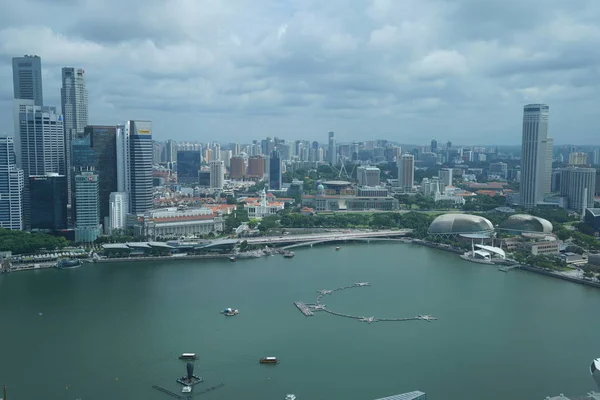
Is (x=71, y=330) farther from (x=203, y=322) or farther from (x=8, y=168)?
(x=8, y=168)

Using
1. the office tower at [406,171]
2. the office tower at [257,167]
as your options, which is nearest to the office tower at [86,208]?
the office tower at [406,171]

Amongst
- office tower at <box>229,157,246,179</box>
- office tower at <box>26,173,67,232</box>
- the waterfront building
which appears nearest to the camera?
office tower at <box>26,173,67,232</box>

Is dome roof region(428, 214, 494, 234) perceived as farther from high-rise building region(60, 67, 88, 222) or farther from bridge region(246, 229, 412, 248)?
high-rise building region(60, 67, 88, 222)

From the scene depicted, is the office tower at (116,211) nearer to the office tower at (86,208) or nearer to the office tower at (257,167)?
the office tower at (86,208)

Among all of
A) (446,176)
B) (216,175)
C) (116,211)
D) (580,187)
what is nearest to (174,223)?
(116,211)

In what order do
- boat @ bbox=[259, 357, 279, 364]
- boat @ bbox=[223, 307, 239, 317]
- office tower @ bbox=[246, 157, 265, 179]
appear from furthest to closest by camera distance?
office tower @ bbox=[246, 157, 265, 179] → boat @ bbox=[223, 307, 239, 317] → boat @ bbox=[259, 357, 279, 364]

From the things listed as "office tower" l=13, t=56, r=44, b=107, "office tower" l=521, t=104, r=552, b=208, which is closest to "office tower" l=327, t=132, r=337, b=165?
"office tower" l=521, t=104, r=552, b=208

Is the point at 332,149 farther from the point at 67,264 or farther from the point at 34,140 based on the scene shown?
the point at 67,264
